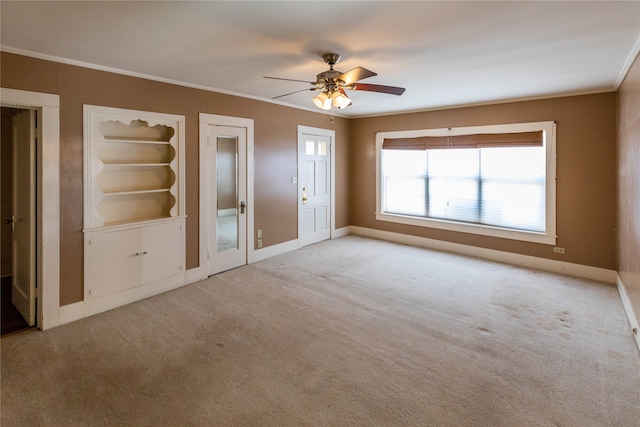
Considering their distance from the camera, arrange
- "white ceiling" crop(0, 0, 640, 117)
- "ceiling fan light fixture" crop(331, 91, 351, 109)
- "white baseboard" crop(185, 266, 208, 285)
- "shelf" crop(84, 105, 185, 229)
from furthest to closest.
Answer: "white baseboard" crop(185, 266, 208, 285), "shelf" crop(84, 105, 185, 229), "ceiling fan light fixture" crop(331, 91, 351, 109), "white ceiling" crop(0, 0, 640, 117)

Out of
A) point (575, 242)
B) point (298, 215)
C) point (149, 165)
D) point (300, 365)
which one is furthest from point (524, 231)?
point (149, 165)

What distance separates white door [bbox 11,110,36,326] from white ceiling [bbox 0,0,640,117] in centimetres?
84

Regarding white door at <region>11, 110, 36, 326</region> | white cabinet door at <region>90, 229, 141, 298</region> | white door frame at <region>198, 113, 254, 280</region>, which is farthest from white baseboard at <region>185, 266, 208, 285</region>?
white door at <region>11, 110, 36, 326</region>

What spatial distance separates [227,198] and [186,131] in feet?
3.63

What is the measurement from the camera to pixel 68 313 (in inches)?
135

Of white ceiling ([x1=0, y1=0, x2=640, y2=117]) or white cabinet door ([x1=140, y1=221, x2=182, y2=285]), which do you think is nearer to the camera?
white ceiling ([x1=0, y1=0, x2=640, y2=117])

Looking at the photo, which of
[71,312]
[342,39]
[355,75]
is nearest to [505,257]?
[355,75]

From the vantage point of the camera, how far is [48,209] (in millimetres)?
3262

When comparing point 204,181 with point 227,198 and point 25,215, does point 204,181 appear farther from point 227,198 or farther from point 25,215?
point 25,215

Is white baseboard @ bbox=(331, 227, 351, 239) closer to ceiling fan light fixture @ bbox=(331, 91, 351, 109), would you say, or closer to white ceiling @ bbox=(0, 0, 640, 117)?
white ceiling @ bbox=(0, 0, 640, 117)

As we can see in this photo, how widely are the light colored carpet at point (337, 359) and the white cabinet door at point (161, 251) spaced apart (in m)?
0.28

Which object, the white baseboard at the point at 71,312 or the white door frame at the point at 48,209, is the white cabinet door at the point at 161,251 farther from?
the white door frame at the point at 48,209

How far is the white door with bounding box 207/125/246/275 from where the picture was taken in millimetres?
4770

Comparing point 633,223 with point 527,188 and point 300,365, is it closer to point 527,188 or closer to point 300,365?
point 527,188
